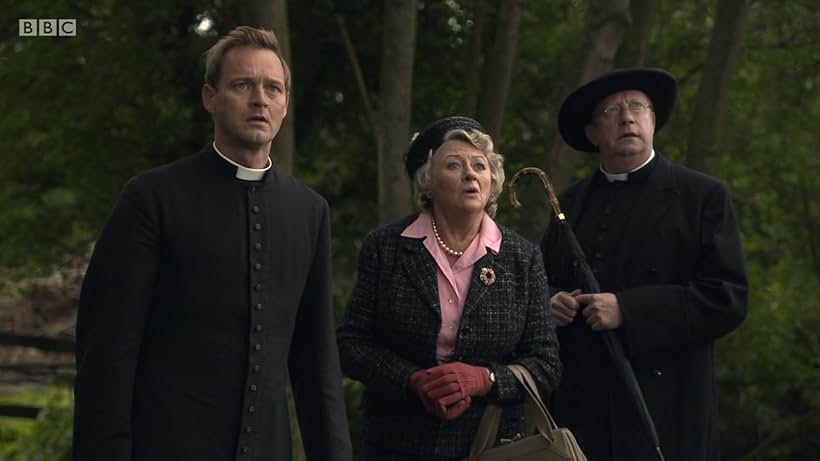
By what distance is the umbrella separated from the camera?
5492 millimetres

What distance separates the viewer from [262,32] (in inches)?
167

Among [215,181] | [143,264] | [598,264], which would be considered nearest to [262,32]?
[215,181]

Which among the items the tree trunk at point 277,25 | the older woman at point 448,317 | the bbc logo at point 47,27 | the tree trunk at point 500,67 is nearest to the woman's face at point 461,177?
the older woman at point 448,317

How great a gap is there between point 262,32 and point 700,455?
2645 millimetres

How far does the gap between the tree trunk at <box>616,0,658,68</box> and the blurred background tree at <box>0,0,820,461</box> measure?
2 cm

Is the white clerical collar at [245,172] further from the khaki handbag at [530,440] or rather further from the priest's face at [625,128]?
the priest's face at [625,128]

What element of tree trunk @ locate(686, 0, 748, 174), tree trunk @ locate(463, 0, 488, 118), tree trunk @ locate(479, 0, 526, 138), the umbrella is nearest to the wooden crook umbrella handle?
the umbrella

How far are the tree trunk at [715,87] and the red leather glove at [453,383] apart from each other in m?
7.77

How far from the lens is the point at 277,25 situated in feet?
26.7

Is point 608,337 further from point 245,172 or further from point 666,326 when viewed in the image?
point 245,172

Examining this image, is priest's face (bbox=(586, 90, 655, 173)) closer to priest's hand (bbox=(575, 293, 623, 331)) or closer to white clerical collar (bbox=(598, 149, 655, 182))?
white clerical collar (bbox=(598, 149, 655, 182))

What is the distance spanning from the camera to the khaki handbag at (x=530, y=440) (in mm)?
4645

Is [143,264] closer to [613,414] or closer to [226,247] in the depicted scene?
[226,247]

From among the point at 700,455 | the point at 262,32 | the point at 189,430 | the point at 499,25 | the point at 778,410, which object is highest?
the point at 499,25
